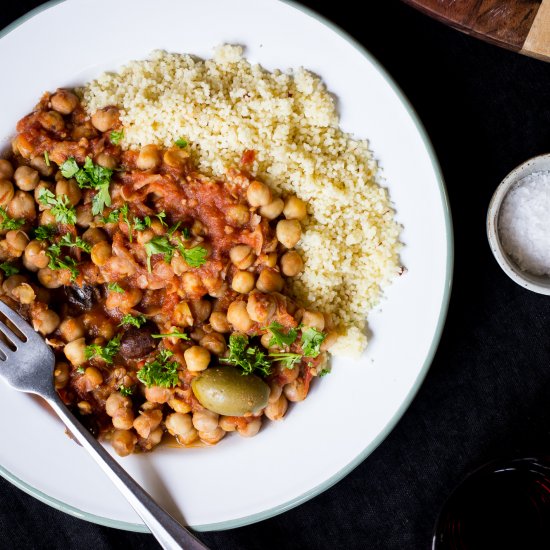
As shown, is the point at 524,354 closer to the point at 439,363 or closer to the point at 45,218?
the point at 439,363

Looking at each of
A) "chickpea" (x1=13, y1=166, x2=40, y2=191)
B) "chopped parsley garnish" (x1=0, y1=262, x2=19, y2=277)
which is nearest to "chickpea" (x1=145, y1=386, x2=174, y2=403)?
"chopped parsley garnish" (x1=0, y1=262, x2=19, y2=277)

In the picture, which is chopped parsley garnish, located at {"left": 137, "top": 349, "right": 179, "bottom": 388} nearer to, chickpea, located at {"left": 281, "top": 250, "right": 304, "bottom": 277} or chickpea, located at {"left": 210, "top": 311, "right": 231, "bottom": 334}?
chickpea, located at {"left": 210, "top": 311, "right": 231, "bottom": 334}

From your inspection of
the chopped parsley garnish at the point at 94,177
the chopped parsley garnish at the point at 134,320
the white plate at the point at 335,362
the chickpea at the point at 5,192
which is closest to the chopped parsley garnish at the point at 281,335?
the white plate at the point at 335,362

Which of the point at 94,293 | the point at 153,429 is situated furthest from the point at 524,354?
the point at 94,293

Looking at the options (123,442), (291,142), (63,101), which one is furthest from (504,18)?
(123,442)

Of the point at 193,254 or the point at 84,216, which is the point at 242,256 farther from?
the point at 84,216

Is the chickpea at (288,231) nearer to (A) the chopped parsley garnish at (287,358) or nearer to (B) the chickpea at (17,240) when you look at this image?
(A) the chopped parsley garnish at (287,358)
